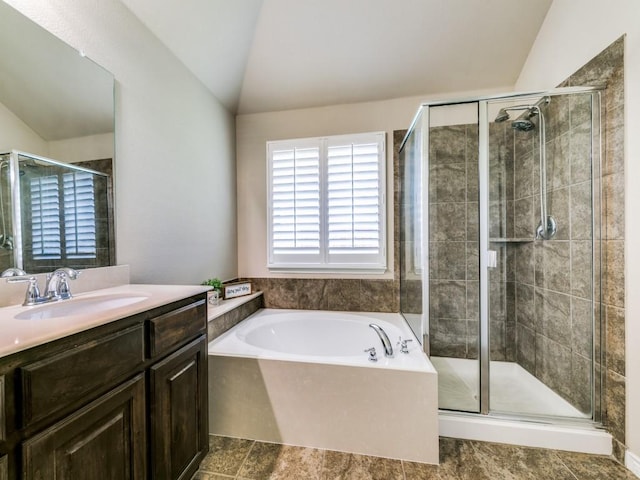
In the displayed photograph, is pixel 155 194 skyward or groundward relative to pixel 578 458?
skyward

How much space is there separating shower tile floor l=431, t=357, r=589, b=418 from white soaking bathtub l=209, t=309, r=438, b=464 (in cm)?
41

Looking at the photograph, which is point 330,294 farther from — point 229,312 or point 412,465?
point 412,465

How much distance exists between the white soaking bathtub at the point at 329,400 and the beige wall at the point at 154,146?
0.76 metres

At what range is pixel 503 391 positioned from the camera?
1792 millimetres

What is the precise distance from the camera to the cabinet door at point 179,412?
102cm

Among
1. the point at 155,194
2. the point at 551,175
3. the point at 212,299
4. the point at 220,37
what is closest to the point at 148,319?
the point at 155,194

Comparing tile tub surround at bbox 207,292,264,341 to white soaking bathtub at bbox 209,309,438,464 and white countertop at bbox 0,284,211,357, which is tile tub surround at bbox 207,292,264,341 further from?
white countertop at bbox 0,284,211,357

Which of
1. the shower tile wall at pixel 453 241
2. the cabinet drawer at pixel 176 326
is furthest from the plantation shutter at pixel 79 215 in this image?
the shower tile wall at pixel 453 241

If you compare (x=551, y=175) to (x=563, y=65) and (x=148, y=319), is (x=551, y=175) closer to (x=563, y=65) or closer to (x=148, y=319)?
(x=563, y=65)

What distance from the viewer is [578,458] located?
1444 millimetres

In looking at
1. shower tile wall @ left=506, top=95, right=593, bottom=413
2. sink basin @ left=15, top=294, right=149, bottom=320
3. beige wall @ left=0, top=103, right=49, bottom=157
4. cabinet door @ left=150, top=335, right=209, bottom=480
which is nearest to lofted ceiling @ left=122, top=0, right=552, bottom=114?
shower tile wall @ left=506, top=95, right=593, bottom=413

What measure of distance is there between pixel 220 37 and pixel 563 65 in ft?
7.82

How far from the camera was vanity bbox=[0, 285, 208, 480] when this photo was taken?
63 centimetres

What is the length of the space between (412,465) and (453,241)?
1.53m
